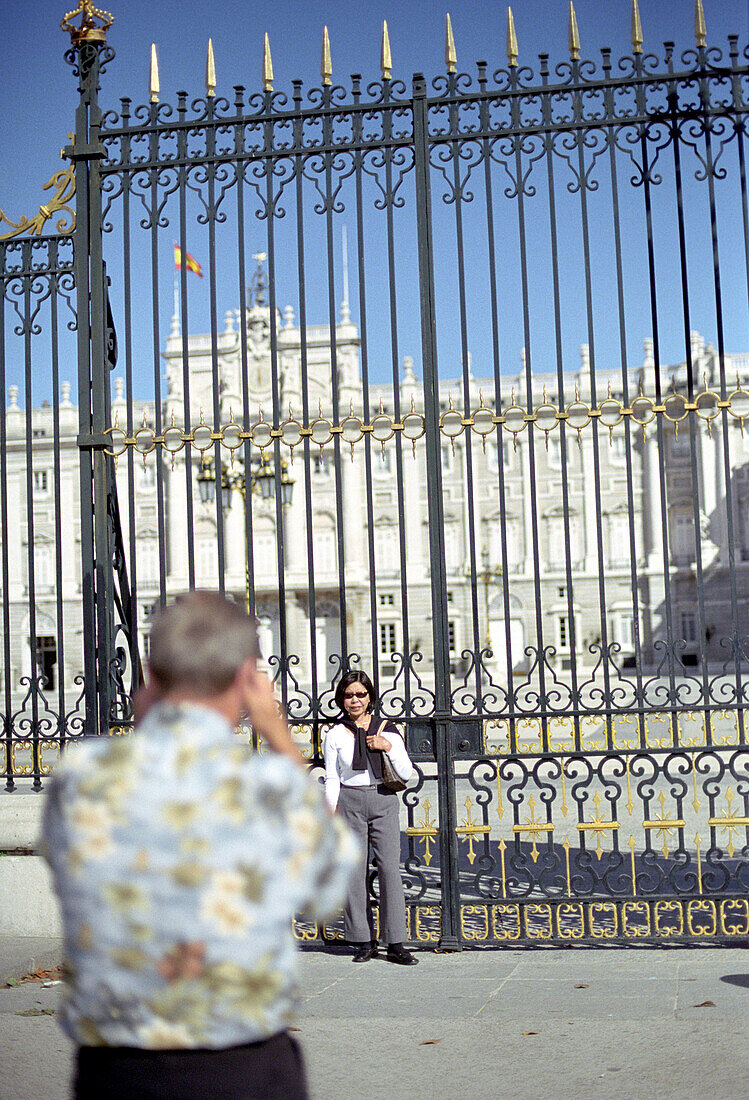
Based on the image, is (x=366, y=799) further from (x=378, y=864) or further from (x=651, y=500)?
(x=651, y=500)

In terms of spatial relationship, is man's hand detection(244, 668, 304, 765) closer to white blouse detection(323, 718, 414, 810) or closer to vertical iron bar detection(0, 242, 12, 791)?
white blouse detection(323, 718, 414, 810)

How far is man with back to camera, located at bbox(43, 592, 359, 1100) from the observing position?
1.74 m

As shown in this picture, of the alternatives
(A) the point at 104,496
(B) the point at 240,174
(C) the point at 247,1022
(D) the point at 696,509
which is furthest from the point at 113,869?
(B) the point at 240,174

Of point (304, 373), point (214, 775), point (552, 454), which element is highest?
point (552, 454)

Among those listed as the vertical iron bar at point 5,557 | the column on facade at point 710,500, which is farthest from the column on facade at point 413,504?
the vertical iron bar at point 5,557

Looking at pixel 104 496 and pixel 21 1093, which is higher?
pixel 104 496

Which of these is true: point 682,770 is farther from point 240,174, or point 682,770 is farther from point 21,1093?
point 240,174

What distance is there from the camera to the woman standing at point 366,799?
5.62 metres

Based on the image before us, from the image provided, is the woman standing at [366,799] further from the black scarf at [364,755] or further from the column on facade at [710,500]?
the column on facade at [710,500]

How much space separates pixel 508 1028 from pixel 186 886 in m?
3.18

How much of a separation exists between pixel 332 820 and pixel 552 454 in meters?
39.8

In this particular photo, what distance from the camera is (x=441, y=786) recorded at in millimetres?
5738

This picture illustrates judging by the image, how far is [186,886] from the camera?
1.74 m

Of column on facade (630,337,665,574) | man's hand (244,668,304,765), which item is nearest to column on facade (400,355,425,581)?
column on facade (630,337,665,574)
